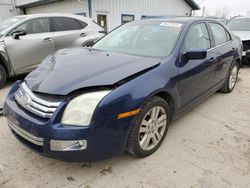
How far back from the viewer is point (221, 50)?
3.74 meters

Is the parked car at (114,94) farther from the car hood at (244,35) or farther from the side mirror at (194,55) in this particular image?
the car hood at (244,35)

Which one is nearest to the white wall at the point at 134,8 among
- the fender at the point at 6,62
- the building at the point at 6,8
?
the fender at the point at 6,62

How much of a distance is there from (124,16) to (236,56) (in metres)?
7.90

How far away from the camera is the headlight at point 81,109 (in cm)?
192

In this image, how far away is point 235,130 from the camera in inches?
127

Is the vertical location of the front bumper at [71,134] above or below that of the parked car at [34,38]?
below

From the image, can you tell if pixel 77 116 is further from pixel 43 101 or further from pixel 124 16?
pixel 124 16

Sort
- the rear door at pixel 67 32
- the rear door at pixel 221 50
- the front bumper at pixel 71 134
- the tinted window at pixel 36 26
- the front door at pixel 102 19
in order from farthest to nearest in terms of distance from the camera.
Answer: the front door at pixel 102 19 → the rear door at pixel 67 32 → the tinted window at pixel 36 26 → the rear door at pixel 221 50 → the front bumper at pixel 71 134

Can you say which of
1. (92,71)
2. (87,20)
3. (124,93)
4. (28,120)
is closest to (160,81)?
(124,93)

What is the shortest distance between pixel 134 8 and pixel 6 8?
30.4ft

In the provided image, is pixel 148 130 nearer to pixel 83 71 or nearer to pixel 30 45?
pixel 83 71

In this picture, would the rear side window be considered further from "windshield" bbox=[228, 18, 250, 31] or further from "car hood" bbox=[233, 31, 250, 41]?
"windshield" bbox=[228, 18, 250, 31]

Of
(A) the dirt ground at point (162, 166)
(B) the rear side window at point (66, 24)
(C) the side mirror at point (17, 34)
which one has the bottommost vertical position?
(A) the dirt ground at point (162, 166)

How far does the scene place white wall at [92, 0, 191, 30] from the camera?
33.1 ft
